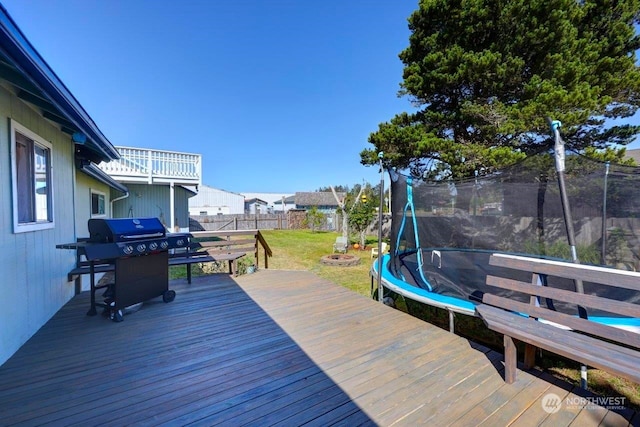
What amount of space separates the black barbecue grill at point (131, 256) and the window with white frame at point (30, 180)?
0.51 metres

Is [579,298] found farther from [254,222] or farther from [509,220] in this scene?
[254,222]

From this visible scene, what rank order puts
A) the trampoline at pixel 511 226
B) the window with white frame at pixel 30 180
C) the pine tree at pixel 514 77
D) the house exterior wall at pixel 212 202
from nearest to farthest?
the window with white frame at pixel 30 180 → the trampoline at pixel 511 226 → the pine tree at pixel 514 77 → the house exterior wall at pixel 212 202

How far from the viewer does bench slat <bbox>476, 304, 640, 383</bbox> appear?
1477 mm

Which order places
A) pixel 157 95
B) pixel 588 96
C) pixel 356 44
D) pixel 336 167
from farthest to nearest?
1. pixel 336 167
2. pixel 157 95
3. pixel 356 44
4. pixel 588 96

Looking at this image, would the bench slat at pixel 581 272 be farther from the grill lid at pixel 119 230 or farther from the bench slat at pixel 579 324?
the grill lid at pixel 119 230

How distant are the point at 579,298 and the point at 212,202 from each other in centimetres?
2810

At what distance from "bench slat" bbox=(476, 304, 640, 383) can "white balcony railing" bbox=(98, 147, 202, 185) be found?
10.7m

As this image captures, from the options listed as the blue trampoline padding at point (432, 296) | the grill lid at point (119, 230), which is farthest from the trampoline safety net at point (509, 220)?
the grill lid at point (119, 230)

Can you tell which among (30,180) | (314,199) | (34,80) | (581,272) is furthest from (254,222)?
(581,272)

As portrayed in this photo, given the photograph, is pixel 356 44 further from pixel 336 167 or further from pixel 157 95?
pixel 336 167

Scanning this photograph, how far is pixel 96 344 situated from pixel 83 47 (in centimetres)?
628

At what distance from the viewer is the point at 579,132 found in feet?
22.5

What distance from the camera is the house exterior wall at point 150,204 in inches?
422

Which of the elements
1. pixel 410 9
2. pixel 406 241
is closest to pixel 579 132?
pixel 410 9
